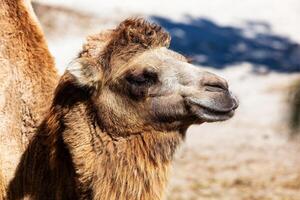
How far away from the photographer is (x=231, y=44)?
18.9 meters

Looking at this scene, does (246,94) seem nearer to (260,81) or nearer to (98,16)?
(260,81)

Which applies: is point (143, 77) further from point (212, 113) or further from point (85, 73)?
point (212, 113)

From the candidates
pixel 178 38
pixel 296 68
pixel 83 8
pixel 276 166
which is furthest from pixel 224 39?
pixel 276 166

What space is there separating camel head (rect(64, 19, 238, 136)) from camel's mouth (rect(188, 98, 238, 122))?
0.06 metres

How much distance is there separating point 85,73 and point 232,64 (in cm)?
1278

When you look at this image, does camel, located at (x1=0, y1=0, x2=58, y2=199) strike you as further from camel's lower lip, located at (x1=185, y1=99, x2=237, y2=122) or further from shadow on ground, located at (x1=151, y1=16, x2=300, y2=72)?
shadow on ground, located at (x1=151, y1=16, x2=300, y2=72)

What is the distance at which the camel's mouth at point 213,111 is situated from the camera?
4.77 metres

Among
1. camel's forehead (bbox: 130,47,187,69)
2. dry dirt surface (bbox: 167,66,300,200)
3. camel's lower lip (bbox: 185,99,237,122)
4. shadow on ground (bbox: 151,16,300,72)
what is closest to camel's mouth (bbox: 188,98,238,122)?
camel's lower lip (bbox: 185,99,237,122)

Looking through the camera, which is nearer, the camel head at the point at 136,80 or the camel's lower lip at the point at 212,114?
the camel's lower lip at the point at 212,114

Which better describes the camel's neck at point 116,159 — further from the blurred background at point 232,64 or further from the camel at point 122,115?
the blurred background at point 232,64

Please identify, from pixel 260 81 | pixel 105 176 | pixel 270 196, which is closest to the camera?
pixel 105 176

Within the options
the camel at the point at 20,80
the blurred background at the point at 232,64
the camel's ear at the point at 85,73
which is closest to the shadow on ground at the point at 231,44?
the blurred background at the point at 232,64

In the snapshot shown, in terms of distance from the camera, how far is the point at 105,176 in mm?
4875

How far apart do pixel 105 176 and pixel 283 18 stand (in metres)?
16.4
